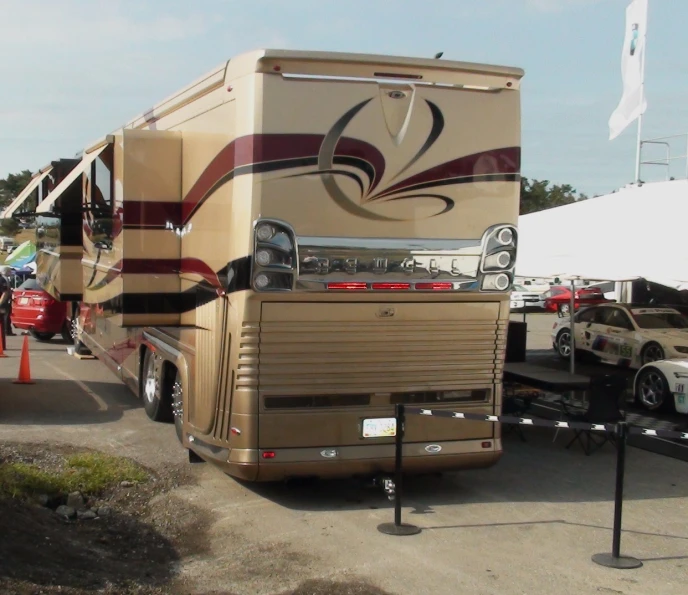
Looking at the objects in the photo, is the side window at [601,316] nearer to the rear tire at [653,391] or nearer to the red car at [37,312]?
the rear tire at [653,391]

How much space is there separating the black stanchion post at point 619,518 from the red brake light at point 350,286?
2.22m

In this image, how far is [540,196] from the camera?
162ft

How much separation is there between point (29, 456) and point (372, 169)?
453 cm

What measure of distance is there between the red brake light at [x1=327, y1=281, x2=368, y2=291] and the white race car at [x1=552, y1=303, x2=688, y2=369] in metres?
9.96

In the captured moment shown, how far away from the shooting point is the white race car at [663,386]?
40.5 ft

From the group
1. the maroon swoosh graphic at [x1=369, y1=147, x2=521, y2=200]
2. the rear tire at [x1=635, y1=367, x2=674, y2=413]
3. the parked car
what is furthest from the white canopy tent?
the parked car

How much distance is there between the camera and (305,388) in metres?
7.02

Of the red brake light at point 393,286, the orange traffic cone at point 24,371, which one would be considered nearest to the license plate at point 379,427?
the red brake light at point 393,286

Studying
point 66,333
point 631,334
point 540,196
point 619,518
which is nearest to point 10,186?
point 540,196

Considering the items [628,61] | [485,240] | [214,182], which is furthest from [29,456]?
[628,61]

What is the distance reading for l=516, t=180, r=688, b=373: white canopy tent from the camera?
10758 mm

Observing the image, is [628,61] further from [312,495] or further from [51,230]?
[312,495]

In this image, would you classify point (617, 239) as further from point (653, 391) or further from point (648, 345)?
point (648, 345)

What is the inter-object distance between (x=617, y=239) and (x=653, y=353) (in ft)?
16.0
